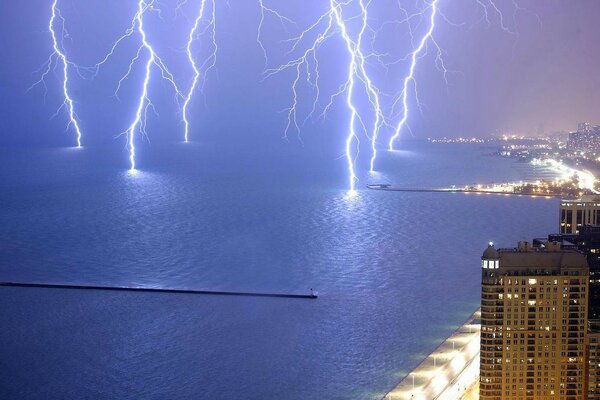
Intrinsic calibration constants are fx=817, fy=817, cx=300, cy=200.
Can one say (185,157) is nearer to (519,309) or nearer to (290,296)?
(290,296)

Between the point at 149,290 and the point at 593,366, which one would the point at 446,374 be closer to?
the point at 593,366

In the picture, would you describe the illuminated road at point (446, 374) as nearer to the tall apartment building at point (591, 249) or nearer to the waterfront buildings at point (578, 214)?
the tall apartment building at point (591, 249)

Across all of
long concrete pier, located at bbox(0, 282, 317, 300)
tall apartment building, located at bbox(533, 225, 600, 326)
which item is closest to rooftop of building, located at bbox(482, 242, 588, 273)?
tall apartment building, located at bbox(533, 225, 600, 326)

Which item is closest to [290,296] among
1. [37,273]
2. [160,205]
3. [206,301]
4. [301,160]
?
[206,301]

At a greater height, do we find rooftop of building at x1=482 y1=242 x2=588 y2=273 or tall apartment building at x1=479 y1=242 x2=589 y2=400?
rooftop of building at x1=482 y1=242 x2=588 y2=273

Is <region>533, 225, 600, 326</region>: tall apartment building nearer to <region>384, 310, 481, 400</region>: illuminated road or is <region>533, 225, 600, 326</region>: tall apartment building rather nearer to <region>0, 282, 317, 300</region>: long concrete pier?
<region>384, 310, 481, 400</region>: illuminated road

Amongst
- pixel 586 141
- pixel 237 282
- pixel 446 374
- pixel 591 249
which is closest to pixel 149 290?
pixel 237 282

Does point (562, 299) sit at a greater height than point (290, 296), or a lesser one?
greater
